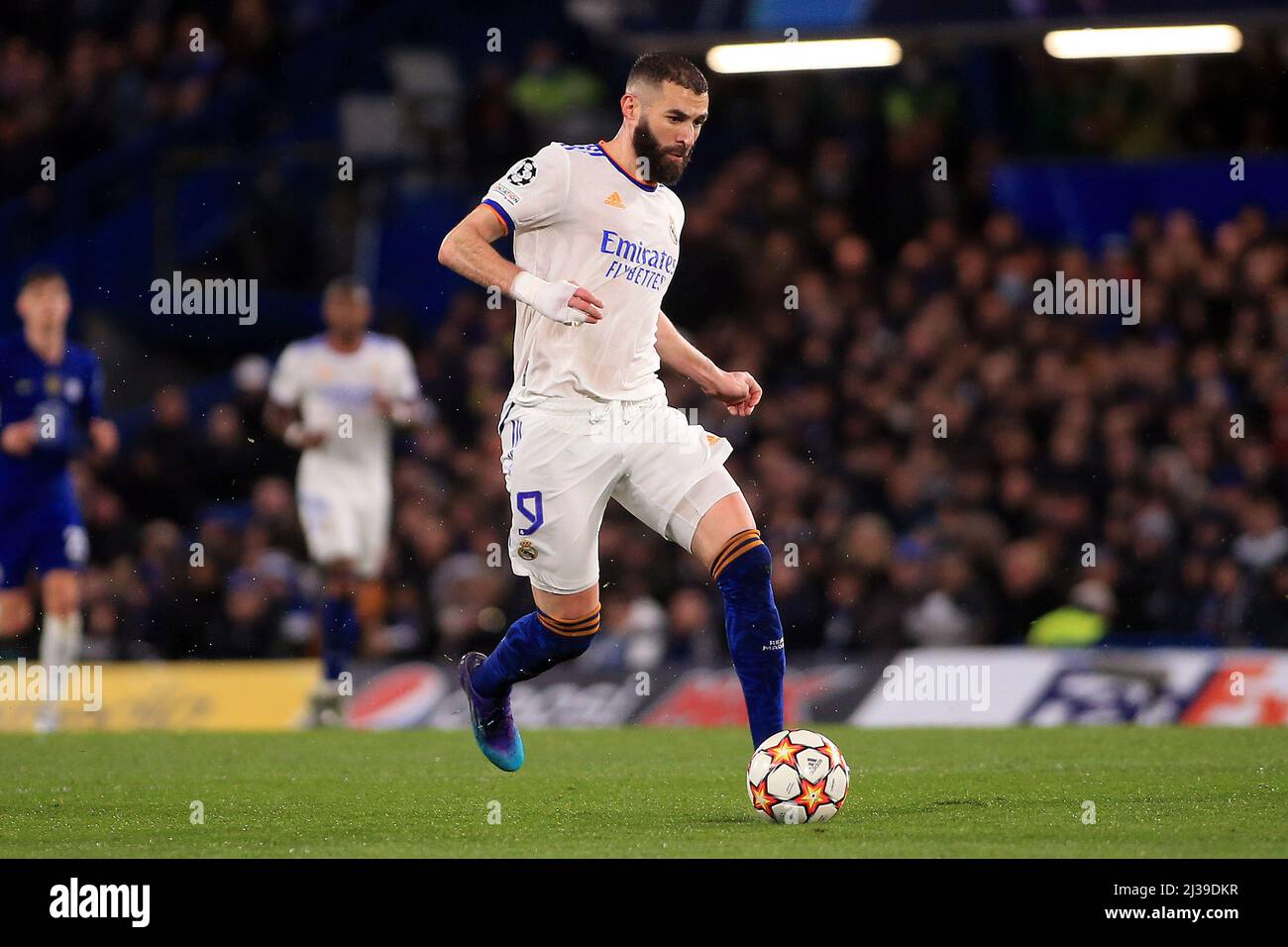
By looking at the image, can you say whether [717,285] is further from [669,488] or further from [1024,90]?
[669,488]

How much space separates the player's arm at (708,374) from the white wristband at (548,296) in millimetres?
833

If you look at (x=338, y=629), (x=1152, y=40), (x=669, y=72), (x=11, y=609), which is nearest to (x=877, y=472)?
(x=1152, y=40)

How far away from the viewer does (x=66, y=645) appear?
11125mm

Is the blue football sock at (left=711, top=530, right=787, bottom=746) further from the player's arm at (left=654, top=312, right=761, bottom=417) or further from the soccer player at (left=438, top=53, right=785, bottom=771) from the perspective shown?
the player's arm at (left=654, top=312, right=761, bottom=417)

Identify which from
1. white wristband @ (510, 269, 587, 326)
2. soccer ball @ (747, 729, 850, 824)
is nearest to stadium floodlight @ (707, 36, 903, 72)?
white wristband @ (510, 269, 587, 326)

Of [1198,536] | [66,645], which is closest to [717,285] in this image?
[1198,536]

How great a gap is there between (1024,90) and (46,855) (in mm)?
12458

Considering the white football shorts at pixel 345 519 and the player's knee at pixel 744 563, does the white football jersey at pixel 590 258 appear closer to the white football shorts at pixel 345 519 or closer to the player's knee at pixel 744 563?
the player's knee at pixel 744 563

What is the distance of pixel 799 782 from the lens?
20.9ft

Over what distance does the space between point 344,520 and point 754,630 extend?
17.7 ft

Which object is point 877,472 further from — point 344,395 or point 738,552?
point 738,552

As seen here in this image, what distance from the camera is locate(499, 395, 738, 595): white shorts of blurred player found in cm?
696

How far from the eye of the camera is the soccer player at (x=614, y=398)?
6.80 m

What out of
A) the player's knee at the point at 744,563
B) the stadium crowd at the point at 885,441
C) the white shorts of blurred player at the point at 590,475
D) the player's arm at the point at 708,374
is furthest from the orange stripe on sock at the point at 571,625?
the stadium crowd at the point at 885,441
